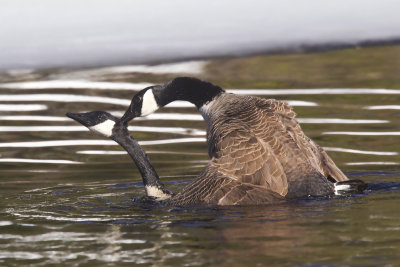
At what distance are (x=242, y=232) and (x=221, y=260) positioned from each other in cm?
86

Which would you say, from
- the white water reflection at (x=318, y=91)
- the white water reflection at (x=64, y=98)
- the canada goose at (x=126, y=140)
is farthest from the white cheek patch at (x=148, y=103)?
the white water reflection at (x=318, y=91)

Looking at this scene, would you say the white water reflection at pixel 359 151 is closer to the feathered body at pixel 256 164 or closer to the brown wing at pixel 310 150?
the brown wing at pixel 310 150

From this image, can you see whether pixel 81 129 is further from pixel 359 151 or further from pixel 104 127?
pixel 359 151

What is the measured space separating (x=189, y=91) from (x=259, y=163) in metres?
2.37

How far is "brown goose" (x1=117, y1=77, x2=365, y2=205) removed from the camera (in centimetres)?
780

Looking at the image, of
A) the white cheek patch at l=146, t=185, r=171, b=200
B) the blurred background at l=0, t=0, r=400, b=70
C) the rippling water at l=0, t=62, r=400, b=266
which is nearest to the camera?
the rippling water at l=0, t=62, r=400, b=266

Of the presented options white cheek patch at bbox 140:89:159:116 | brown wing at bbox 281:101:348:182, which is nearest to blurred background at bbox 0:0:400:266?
brown wing at bbox 281:101:348:182

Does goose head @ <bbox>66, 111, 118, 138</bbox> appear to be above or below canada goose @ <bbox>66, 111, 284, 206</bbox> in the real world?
above

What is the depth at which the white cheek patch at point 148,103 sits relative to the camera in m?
9.68

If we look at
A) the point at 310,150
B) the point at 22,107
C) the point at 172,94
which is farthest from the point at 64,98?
the point at 310,150

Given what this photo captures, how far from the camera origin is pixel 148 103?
A: 972 centimetres

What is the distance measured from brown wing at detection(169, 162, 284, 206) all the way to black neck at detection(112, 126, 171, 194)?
1.10 metres

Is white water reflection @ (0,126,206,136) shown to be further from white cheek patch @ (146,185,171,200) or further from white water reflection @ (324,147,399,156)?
white cheek patch @ (146,185,171,200)

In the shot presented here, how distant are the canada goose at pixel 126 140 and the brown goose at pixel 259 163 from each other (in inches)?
28.3
